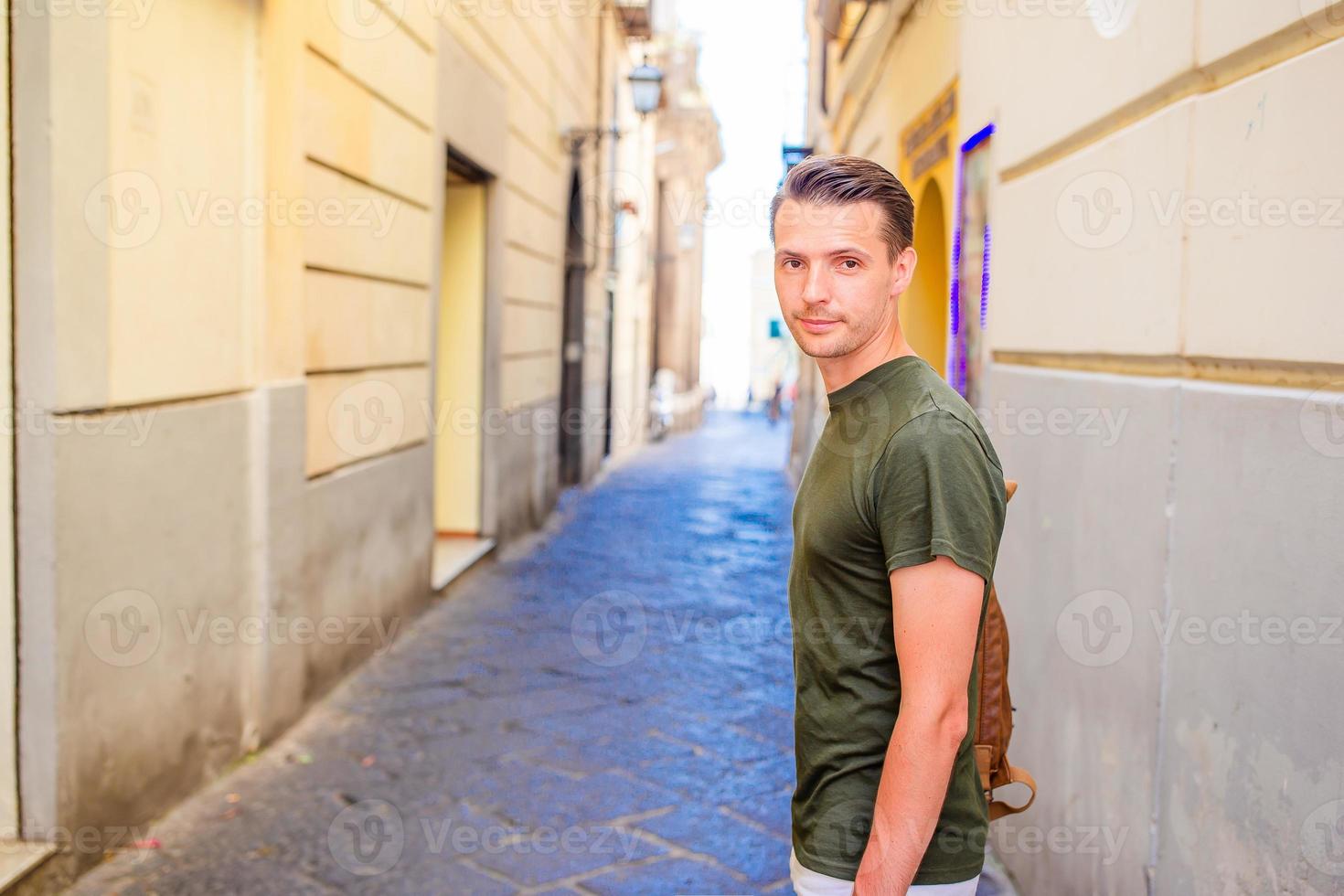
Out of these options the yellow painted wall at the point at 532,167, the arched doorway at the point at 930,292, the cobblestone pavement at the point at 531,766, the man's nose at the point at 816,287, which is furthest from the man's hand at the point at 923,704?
the yellow painted wall at the point at 532,167

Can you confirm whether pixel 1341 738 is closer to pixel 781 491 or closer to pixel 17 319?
pixel 17 319

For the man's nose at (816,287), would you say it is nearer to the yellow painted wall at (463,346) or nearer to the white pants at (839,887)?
the white pants at (839,887)

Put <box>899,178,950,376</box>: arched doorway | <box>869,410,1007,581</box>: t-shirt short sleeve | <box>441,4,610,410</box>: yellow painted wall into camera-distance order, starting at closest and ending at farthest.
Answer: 1. <box>869,410,1007,581</box>: t-shirt short sleeve
2. <box>899,178,950,376</box>: arched doorway
3. <box>441,4,610,410</box>: yellow painted wall

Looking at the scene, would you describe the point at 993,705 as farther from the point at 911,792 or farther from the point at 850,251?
the point at 850,251

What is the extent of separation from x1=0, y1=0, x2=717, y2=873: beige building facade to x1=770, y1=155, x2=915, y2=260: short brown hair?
7.95ft

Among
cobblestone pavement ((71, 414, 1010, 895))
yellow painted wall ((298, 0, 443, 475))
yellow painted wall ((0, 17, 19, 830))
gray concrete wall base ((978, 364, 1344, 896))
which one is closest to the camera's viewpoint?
gray concrete wall base ((978, 364, 1344, 896))

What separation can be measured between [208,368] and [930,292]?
160 inches

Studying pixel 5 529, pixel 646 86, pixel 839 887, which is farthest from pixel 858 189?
pixel 646 86

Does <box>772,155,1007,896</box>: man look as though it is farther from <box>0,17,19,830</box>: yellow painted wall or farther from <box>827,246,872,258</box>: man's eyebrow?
<box>0,17,19,830</box>: yellow painted wall

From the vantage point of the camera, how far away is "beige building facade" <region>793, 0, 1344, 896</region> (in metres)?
1.97

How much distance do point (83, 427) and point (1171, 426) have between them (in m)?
2.88

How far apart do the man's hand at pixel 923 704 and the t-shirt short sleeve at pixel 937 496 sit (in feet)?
0.08

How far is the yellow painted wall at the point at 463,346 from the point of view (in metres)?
9.00

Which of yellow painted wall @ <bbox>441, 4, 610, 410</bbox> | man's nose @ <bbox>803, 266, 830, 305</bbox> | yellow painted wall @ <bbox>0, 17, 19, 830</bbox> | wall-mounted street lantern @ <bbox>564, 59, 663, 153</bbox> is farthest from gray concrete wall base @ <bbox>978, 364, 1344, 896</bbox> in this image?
wall-mounted street lantern @ <bbox>564, 59, 663, 153</bbox>
